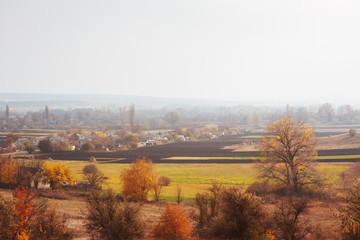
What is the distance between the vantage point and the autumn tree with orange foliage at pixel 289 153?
114 feet

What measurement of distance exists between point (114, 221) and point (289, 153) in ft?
75.2

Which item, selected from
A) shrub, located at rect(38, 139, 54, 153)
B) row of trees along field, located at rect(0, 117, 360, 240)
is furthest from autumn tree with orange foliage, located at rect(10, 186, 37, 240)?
shrub, located at rect(38, 139, 54, 153)

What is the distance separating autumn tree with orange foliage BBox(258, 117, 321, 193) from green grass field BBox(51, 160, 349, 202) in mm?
2598

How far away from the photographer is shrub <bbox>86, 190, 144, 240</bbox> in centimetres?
1908

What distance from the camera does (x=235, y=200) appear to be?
64.6ft

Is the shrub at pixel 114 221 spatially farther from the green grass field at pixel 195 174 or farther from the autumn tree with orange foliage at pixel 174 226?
the green grass field at pixel 195 174

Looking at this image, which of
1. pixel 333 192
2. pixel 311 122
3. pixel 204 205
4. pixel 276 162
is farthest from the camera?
pixel 311 122

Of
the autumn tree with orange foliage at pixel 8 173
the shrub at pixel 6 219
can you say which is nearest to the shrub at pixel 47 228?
the shrub at pixel 6 219

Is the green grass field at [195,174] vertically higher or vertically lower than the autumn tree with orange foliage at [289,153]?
lower

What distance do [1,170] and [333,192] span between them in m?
41.6

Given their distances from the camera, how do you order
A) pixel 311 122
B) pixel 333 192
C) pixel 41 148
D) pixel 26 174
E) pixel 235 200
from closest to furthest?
pixel 235 200
pixel 333 192
pixel 26 174
pixel 41 148
pixel 311 122

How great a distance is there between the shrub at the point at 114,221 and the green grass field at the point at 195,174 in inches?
631

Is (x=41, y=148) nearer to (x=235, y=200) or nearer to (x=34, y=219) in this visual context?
(x=34, y=219)

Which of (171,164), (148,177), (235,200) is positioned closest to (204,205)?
(235,200)
